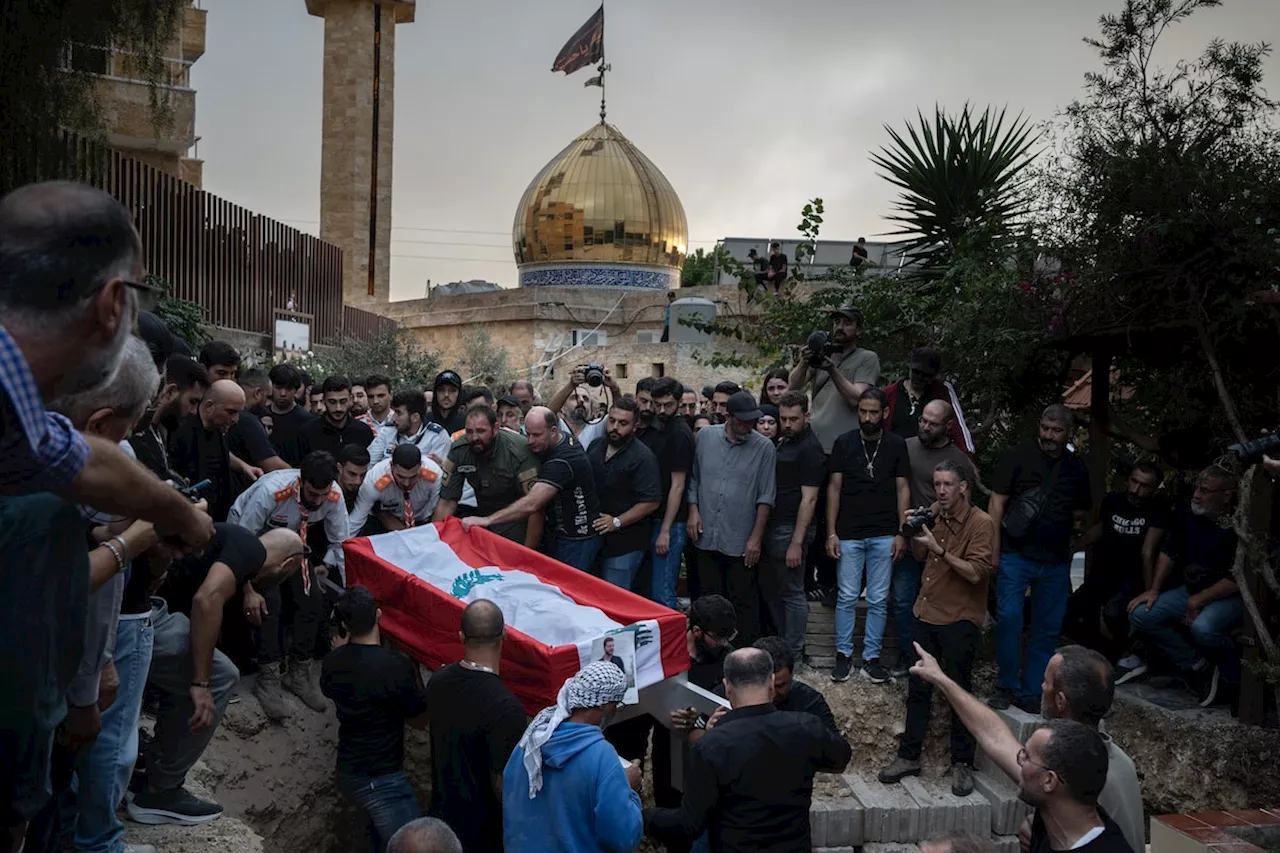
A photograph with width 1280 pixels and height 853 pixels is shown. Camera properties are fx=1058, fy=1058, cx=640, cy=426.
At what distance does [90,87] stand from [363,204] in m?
23.4

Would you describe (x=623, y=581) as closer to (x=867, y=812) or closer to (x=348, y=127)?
(x=867, y=812)

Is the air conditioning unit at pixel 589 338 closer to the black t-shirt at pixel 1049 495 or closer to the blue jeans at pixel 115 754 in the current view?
the black t-shirt at pixel 1049 495

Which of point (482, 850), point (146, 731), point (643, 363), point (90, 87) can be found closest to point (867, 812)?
point (482, 850)

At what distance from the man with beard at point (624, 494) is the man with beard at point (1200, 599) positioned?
328 cm

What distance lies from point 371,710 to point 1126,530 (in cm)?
504

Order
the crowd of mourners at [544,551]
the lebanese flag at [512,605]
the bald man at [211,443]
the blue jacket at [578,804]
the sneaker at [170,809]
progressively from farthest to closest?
the bald man at [211,443] → the lebanese flag at [512,605] → the sneaker at [170,809] → the blue jacket at [578,804] → the crowd of mourners at [544,551]

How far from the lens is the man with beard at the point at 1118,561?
277 inches

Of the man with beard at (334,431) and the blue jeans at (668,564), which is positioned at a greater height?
the man with beard at (334,431)

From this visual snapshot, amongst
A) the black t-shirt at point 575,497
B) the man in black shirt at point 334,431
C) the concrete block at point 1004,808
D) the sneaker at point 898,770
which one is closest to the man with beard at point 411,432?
the man in black shirt at point 334,431

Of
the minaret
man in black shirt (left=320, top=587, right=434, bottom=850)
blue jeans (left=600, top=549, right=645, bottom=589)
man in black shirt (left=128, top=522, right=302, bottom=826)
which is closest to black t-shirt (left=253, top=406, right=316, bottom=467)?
blue jeans (left=600, top=549, right=645, bottom=589)

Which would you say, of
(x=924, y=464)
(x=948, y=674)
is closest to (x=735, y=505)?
(x=924, y=464)

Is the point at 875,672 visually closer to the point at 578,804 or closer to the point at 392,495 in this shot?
the point at 392,495

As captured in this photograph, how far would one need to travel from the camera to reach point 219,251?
16906 mm

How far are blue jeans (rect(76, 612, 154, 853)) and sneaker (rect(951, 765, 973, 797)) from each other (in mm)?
4656
